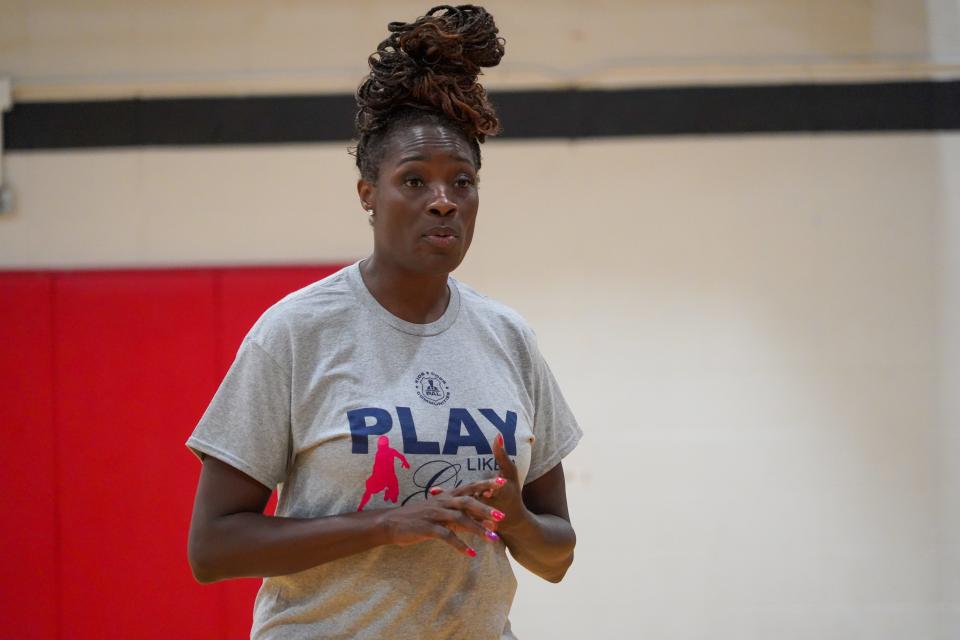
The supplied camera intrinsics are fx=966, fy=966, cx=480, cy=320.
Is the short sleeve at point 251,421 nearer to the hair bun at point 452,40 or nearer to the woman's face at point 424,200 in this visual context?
the woman's face at point 424,200

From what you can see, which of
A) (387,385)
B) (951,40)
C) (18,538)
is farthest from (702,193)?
(18,538)

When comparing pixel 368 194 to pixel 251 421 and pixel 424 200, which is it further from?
pixel 251 421

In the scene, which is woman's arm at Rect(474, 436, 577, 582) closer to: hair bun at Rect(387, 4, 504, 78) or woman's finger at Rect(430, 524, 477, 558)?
woman's finger at Rect(430, 524, 477, 558)

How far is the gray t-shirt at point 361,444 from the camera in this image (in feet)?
4.42

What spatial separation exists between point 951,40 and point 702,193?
3.87ft

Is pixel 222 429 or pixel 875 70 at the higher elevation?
pixel 875 70

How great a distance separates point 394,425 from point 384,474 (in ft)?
0.23

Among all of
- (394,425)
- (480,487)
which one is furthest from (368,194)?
(480,487)

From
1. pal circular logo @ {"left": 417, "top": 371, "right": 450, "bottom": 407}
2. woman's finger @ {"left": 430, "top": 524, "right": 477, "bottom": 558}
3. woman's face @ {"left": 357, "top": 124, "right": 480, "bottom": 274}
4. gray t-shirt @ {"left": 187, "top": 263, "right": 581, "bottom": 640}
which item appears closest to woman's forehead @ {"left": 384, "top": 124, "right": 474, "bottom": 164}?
woman's face @ {"left": 357, "top": 124, "right": 480, "bottom": 274}

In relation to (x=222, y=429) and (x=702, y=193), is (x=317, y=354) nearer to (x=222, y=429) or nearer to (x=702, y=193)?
(x=222, y=429)

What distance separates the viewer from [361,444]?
1.33 metres

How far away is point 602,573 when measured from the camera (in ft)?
12.6

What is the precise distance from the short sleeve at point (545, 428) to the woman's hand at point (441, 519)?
1.07ft

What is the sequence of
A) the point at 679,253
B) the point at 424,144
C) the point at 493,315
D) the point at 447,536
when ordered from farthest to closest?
the point at 679,253 < the point at 493,315 < the point at 424,144 < the point at 447,536
